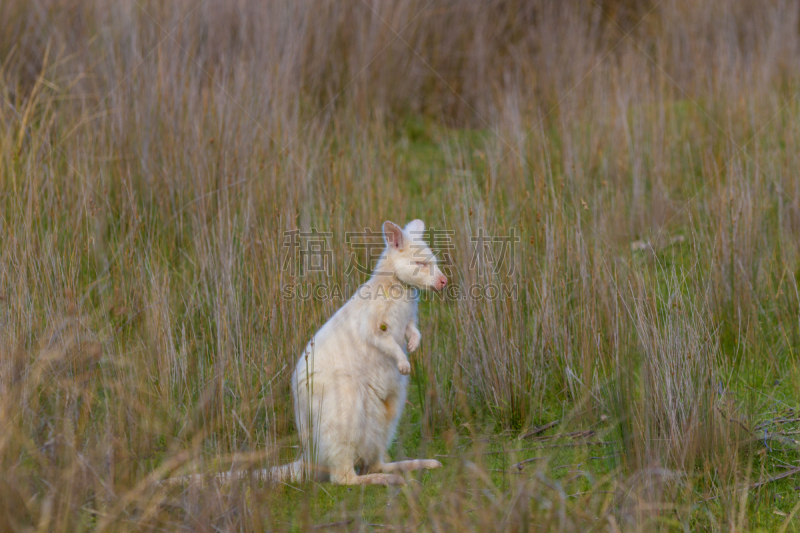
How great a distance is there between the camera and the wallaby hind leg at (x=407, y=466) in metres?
2.79

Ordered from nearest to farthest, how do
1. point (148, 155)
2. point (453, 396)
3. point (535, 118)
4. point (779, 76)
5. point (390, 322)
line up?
point (390, 322)
point (453, 396)
point (148, 155)
point (535, 118)
point (779, 76)

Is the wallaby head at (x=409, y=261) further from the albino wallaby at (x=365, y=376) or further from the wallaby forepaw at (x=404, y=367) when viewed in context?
the wallaby forepaw at (x=404, y=367)

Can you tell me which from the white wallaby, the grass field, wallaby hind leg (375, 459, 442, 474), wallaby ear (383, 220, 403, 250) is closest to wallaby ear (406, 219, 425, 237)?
the white wallaby

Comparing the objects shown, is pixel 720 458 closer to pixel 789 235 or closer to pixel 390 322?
pixel 390 322

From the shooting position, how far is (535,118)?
5.96m

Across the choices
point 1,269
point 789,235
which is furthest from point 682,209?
point 1,269

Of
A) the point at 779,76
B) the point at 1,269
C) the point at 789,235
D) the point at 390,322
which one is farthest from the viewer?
the point at 779,76

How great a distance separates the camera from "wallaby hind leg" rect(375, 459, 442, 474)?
2785 millimetres

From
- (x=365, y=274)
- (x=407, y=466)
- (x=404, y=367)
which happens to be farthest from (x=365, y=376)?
(x=365, y=274)

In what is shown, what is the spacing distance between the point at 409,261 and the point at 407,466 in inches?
30.4

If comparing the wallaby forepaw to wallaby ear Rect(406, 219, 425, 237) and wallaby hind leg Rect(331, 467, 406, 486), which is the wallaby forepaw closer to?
wallaby hind leg Rect(331, 467, 406, 486)

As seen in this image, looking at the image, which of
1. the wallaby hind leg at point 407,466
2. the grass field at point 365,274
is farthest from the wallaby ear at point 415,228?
the wallaby hind leg at point 407,466

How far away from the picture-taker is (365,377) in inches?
111

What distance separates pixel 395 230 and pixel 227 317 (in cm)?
85
